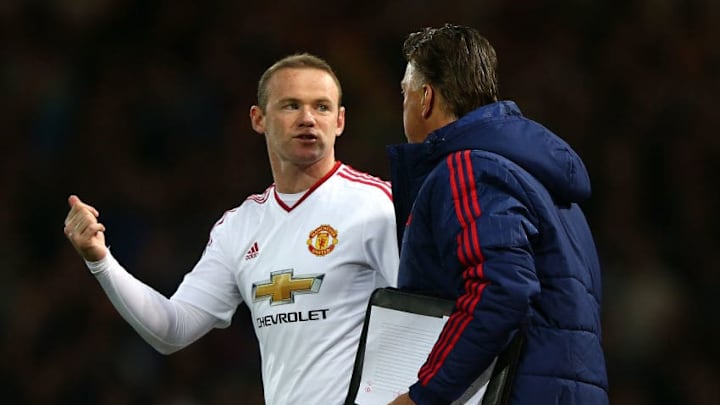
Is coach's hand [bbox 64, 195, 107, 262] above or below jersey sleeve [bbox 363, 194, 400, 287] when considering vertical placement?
above

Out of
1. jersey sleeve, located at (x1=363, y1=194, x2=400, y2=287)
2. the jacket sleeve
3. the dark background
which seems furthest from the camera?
the dark background

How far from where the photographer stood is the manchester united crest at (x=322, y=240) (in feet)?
11.9

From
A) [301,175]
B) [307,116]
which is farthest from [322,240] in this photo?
[307,116]

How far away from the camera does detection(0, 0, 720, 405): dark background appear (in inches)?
254

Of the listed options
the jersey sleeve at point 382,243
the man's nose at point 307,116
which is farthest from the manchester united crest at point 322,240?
the man's nose at point 307,116

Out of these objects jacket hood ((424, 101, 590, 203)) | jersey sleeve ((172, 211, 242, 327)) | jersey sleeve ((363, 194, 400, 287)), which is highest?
jacket hood ((424, 101, 590, 203))

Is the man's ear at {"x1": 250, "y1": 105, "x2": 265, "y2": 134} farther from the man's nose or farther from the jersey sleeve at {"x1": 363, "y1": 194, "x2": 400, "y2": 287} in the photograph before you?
the jersey sleeve at {"x1": 363, "y1": 194, "x2": 400, "y2": 287}

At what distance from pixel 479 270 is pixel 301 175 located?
1.24 m

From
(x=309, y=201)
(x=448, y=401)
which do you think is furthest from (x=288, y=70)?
(x=448, y=401)

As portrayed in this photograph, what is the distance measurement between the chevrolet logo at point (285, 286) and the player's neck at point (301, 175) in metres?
0.32

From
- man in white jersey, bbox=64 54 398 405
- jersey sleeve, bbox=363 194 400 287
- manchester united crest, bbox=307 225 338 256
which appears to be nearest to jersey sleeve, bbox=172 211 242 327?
man in white jersey, bbox=64 54 398 405

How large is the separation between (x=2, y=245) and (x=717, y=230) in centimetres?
419

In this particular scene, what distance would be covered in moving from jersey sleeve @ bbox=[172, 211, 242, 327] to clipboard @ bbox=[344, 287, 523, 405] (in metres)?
0.93

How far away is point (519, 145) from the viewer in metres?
2.89
